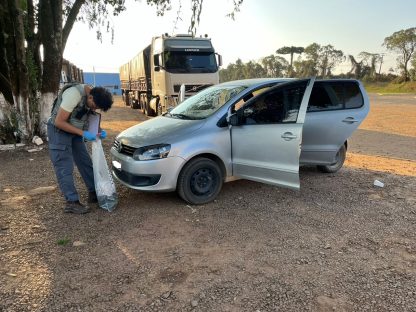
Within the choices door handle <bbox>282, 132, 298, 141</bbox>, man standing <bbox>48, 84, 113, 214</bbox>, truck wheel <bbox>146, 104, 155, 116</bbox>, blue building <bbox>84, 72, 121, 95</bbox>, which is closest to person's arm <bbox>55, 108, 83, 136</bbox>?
man standing <bbox>48, 84, 113, 214</bbox>

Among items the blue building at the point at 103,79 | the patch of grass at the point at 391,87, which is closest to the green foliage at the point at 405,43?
the patch of grass at the point at 391,87

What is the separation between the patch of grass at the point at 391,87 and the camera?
5134cm

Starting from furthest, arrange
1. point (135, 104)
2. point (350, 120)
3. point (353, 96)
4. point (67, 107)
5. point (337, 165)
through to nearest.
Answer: point (135, 104) < point (337, 165) < point (353, 96) < point (350, 120) < point (67, 107)

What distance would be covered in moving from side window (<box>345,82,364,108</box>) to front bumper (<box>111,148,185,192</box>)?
3.00 meters

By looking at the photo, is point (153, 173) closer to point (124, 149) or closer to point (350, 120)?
point (124, 149)

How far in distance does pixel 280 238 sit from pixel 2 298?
2.59 meters

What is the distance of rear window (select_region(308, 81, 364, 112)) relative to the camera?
543 cm

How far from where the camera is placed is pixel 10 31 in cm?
773

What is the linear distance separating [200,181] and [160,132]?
2.67 ft

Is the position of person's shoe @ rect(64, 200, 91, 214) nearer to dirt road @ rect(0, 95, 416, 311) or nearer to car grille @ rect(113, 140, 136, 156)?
dirt road @ rect(0, 95, 416, 311)

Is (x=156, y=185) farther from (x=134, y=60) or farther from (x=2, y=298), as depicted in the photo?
(x=134, y=60)

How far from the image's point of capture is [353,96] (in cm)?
563

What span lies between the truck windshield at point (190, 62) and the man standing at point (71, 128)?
8.52 meters

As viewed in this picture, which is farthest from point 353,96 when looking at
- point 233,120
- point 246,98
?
point 233,120
